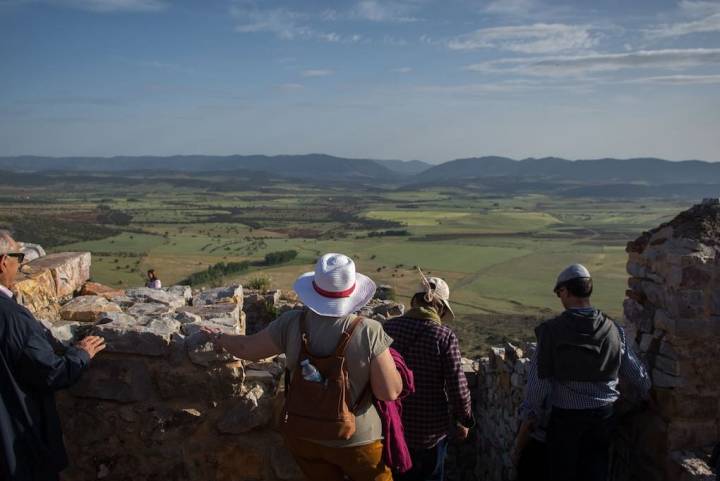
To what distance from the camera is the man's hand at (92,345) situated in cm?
369

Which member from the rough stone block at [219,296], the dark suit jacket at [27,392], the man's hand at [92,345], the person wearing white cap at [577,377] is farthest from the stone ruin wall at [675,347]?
the rough stone block at [219,296]

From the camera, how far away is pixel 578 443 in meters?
3.71

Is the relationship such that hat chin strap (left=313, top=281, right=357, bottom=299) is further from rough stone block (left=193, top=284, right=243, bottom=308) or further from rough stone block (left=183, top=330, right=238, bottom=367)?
rough stone block (left=193, top=284, right=243, bottom=308)

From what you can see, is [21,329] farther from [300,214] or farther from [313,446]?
[300,214]

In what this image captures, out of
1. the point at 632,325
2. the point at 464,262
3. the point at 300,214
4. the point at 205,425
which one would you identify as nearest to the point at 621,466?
the point at 632,325

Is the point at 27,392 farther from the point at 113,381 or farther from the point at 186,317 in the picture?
the point at 186,317

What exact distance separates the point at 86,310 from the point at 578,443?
3864mm

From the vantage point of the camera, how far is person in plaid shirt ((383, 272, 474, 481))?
3807 mm

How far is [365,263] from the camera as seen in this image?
159 ft

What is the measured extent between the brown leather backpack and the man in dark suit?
4.14ft

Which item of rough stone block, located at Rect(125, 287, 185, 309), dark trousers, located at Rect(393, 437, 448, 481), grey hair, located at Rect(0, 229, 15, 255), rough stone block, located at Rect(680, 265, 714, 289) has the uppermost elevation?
grey hair, located at Rect(0, 229, 15, 255)

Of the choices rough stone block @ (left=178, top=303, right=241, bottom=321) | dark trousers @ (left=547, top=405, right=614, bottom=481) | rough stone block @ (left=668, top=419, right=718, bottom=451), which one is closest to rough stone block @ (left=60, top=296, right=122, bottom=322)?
rough stone block @ (left=178, top=303, right=241, bottom=321)

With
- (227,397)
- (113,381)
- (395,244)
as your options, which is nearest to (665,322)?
(227,397)

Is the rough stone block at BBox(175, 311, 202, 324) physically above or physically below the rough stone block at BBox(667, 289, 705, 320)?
below
